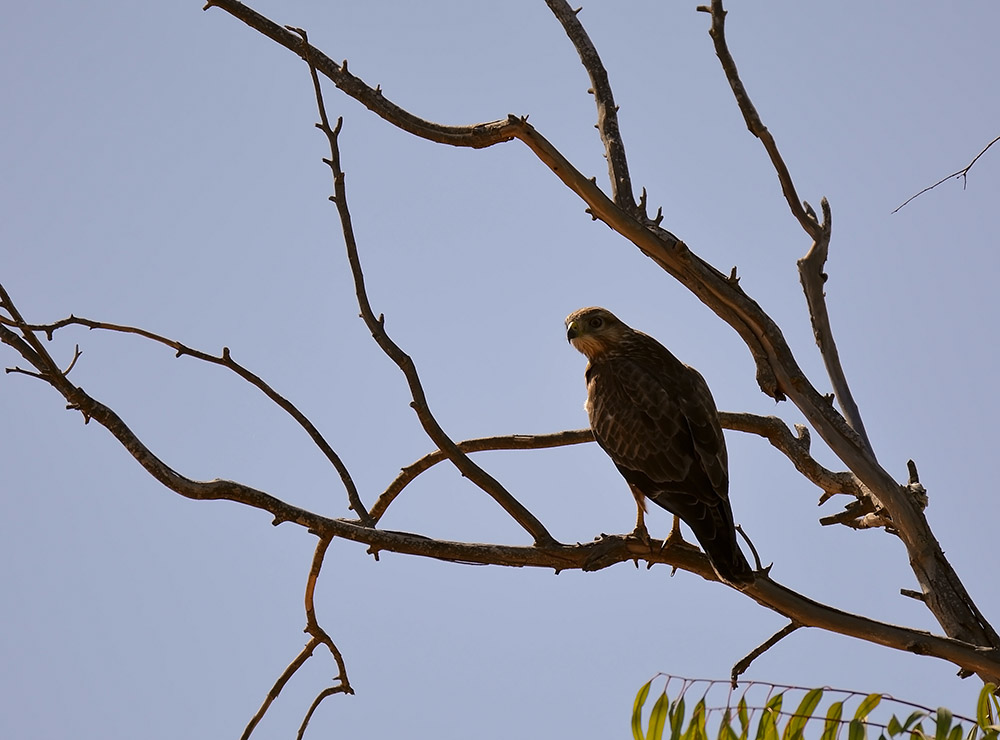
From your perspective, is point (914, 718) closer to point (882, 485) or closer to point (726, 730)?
Answer: point (726, 730)

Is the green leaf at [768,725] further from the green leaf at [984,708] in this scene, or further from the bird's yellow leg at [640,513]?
the bird's yellow leg at [640,513]

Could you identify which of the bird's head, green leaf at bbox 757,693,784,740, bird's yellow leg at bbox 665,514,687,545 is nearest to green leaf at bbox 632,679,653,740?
green leaf at bbox 757,693,784,740

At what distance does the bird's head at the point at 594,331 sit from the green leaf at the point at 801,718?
124 inches

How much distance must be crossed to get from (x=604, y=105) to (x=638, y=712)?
3086 millimetres

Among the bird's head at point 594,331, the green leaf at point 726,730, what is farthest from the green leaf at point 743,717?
the bird's head at point 594,331

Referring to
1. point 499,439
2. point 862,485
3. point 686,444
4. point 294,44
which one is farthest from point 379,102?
point 862,485

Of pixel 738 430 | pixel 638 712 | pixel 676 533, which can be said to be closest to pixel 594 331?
pixel 738 430

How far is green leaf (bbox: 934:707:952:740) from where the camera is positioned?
279 cm

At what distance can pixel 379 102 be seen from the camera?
4871 mm

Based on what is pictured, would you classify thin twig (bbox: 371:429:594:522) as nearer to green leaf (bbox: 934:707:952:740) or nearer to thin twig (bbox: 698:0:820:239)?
thin twig (bbox: 698:0:820:239)

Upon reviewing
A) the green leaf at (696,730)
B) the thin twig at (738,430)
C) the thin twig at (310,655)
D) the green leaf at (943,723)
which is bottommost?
the green leaf at (943,723)

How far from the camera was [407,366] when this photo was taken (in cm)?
369

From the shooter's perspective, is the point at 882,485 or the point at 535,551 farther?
the point at 882,485

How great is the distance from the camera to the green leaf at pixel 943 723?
9.17ft
